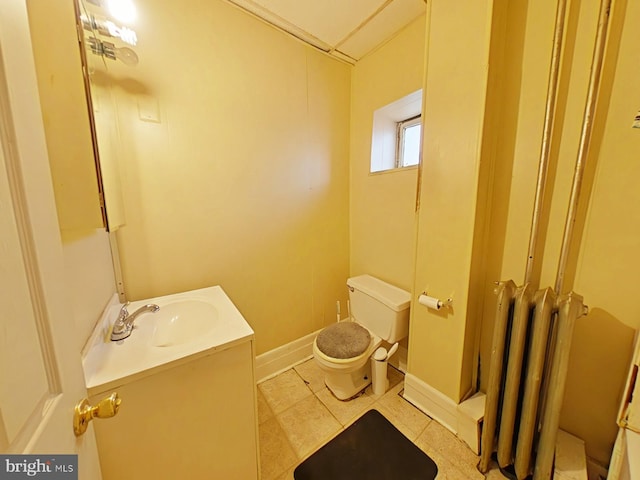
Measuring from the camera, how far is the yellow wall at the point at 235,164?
3.92 ft

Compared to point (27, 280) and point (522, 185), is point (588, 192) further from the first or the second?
point (27, 280)

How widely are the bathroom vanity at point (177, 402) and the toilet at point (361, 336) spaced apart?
1.90ft

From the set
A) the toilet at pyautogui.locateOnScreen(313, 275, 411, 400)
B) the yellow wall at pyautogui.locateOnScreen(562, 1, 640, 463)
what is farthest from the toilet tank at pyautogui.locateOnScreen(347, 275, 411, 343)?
the yellow wall at pyautogui.locateOnScreen(562, 1, 640, 463)

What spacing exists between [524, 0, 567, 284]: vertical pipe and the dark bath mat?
3.37 ft

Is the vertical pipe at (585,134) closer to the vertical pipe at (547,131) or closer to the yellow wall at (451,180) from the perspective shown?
the vertical pipe at (547,131)

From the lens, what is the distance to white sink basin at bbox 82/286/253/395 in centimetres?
71

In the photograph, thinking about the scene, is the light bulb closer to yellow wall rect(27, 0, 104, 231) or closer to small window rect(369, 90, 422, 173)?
yellow wall rect(27, 0, 104, 231)

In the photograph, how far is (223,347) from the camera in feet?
2.72

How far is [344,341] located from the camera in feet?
4.87

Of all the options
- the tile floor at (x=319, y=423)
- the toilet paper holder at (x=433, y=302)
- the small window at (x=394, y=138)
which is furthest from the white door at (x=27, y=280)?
the small window at (x=394, y=138)

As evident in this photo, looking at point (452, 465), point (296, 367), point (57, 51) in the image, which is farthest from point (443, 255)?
point (57, 51)

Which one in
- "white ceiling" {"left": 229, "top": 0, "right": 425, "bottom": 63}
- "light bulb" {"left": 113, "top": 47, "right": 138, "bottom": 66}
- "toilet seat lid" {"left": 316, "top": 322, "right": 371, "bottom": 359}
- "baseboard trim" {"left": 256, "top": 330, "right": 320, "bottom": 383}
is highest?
"white ceiling" {"left": 229, "top": 0, "right": 425, "bottom": 63}

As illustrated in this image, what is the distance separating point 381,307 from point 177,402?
Answer: 3.88 ft

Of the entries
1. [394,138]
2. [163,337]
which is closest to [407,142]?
[394,138]
